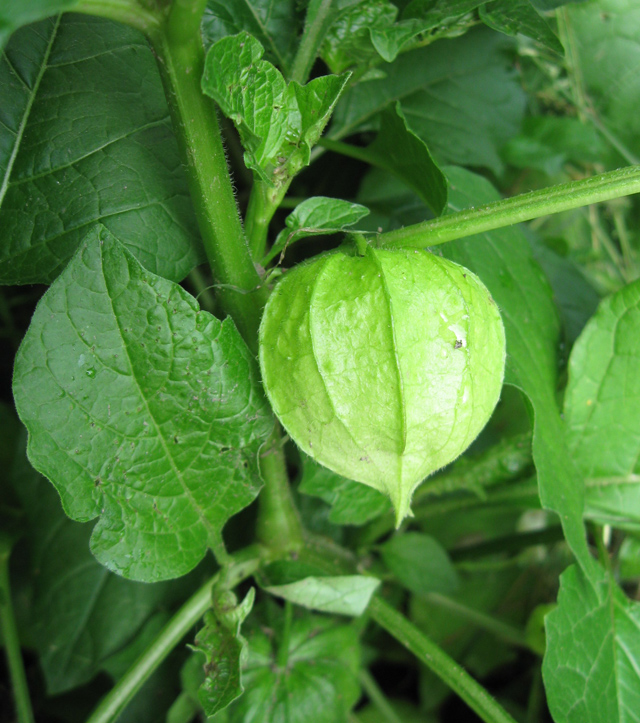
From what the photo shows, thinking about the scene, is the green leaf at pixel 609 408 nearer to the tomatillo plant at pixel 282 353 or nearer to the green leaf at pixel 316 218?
the tomatillo plant at pixel 282 353

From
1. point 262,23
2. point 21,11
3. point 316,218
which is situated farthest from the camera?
point 262,23

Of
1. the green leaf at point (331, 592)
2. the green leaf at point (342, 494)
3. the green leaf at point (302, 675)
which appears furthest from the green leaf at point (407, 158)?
the green leaf at point (302, 675)

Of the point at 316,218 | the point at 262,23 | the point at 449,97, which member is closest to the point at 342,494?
the point at 316,218

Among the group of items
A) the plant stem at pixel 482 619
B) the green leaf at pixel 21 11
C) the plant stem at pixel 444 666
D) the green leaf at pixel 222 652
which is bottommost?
the plant stem at pixel 482 619

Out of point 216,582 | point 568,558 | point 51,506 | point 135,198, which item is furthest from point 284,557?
point 568,558

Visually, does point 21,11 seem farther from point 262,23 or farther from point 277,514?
point 277,514

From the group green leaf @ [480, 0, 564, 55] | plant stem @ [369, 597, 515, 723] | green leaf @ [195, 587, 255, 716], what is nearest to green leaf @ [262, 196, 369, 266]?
green leaf @ [480, 0, 564, 55]

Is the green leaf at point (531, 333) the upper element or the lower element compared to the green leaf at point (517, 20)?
lower
